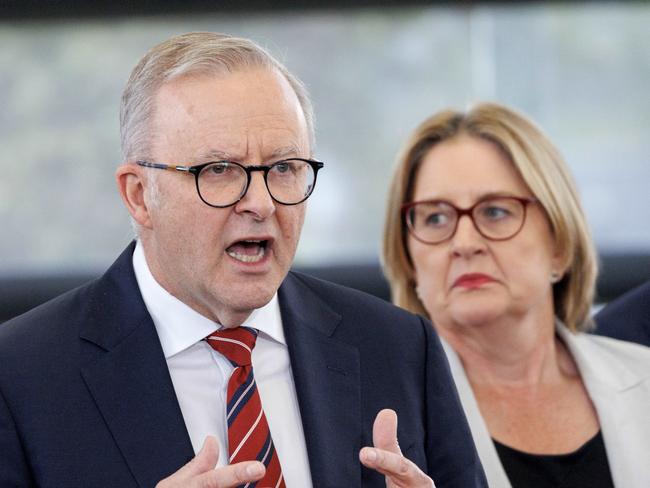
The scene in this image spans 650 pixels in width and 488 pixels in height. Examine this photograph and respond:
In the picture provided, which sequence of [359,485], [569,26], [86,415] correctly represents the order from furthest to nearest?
[569,26], [359,485], [86,415]

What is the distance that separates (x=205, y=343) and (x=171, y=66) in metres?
0.44

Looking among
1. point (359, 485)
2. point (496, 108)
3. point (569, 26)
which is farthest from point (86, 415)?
point (569, 26)

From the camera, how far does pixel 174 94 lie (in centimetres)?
171

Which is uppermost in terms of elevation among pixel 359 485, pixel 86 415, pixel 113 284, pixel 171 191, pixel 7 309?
pixel 171 191

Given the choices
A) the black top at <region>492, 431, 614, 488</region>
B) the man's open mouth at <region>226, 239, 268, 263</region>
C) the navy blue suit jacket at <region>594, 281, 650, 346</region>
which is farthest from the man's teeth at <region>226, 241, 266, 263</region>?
the navy blue suit jacket at <region>594, 281, 650, 346</region>

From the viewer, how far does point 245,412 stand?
1.72 metres

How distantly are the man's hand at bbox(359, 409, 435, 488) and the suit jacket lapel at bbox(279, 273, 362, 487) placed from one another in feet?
0.35

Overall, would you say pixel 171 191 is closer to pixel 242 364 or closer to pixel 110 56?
pixel 242 364

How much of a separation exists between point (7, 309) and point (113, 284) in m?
3.67

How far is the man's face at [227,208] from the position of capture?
65.8 inches

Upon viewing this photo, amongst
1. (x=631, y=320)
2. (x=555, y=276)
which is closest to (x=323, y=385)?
(x=555, y=276)

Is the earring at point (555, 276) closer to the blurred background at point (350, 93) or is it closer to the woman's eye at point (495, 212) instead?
the woman's eye at point (495, 212)

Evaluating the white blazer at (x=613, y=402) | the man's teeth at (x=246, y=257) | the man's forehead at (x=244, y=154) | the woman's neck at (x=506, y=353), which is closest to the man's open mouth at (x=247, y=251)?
the man's teeth at (x=246, y=257)

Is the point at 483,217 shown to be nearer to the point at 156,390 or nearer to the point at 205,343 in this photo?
the point at 205,343
